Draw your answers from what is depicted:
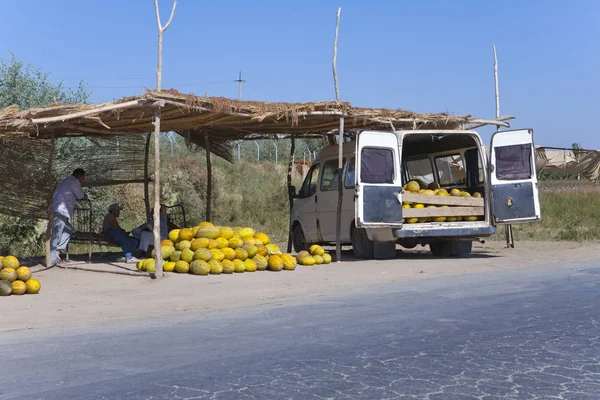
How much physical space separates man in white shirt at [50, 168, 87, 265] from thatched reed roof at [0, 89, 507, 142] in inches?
37.6

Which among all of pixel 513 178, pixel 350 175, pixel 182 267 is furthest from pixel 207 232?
pixel 513 178

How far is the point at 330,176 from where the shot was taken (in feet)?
49.3

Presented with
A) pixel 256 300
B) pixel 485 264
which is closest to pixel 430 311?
pixel 256 300

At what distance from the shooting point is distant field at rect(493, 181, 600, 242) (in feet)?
65.1

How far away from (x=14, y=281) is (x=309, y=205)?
22.9 feet

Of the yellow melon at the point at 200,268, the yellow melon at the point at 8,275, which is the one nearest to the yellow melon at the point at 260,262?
the yellow melon at the point at 200,268

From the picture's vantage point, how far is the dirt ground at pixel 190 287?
8.73 meters

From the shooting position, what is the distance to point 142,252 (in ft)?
48.4

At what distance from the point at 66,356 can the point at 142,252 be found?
27.9 feet

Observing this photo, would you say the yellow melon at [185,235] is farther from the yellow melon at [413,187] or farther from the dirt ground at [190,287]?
the yellow melon at [413,187]

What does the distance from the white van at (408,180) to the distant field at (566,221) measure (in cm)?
513

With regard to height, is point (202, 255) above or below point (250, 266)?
above

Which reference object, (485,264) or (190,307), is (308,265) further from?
(190,307)

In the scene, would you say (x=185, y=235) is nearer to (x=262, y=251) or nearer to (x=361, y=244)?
(x=262, y=251)
